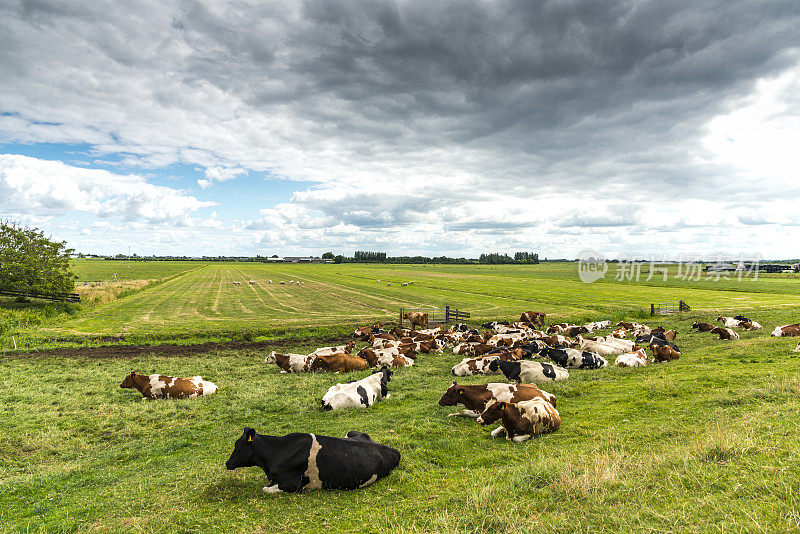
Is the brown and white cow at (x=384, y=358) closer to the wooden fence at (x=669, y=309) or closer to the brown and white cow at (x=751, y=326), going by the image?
the brown and white cow at (x=751, y=326)

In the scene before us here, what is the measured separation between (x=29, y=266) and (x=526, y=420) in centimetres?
4790

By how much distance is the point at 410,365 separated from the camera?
18062 millimetres

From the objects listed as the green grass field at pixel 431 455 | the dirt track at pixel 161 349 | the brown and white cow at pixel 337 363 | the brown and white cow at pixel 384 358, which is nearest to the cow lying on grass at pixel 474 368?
the green grass field at pixel 431 455

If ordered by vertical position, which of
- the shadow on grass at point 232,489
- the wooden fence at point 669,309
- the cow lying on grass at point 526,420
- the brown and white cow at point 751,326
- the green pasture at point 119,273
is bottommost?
the green pasture at point 119,273

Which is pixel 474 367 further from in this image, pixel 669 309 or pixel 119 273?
pixel 119 273

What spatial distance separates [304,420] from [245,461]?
3.28 meters

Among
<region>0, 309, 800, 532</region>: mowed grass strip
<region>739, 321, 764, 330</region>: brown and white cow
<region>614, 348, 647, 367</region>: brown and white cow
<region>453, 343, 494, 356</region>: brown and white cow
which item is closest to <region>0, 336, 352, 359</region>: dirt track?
<region>0, 309, 800, 532</region>: mowed grass strip

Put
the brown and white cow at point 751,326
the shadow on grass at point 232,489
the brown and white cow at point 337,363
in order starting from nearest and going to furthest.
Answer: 1. the shadow on grass at point 232,489
2. the brown and white cow at point 337,363
3. the brown and white cow at point 751,326

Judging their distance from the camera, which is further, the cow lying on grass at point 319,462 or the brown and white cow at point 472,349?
the brown and white cow at point 472,349

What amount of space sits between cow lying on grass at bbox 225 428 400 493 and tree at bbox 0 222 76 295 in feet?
139

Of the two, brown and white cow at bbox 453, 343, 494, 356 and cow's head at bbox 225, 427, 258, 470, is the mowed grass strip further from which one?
brown and white cow at bbox 453, 343, 494, 356

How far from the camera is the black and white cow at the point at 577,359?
16.1 metres

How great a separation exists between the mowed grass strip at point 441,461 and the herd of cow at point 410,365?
355 mm

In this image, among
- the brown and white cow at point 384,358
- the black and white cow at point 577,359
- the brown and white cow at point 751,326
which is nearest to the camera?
the black and white cow at point 577,359
